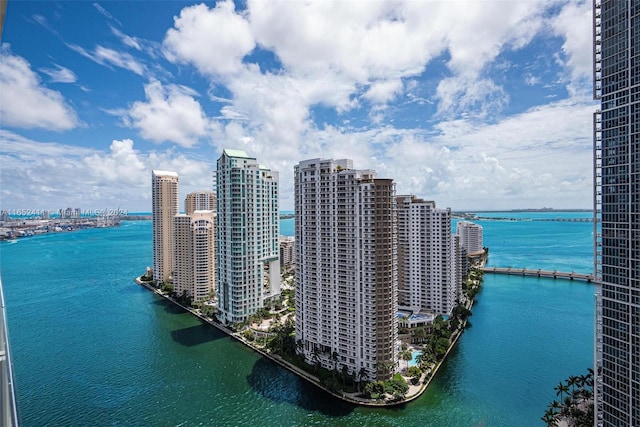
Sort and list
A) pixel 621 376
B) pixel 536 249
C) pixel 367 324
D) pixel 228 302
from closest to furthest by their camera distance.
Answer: pixel 621 376 < pixel 367 324 < pixel 228 302 < pixel 536 249

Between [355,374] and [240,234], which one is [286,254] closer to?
[240,234]

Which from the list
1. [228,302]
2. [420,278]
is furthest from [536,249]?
[228,302]

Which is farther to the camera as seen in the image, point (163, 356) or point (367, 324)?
point (163, 356)

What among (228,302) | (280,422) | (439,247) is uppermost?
(439,247)

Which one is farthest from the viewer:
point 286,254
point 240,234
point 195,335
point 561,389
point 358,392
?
point 286,254

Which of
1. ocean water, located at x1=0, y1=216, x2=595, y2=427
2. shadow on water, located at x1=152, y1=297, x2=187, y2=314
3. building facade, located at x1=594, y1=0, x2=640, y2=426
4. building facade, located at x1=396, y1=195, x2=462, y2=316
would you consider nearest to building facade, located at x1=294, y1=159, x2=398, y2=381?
Result: ocean water, located at x1=0, y1=216, x2=595, y2=427

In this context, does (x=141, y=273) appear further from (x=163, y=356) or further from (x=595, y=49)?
(x=595, y=49)

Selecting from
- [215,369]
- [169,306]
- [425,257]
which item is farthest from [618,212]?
[169,306]
